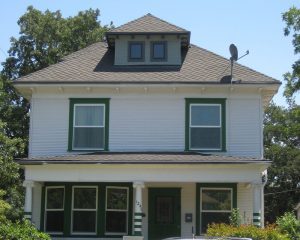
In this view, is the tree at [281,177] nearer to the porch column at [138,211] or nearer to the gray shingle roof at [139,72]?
the gray shingle roof at [139,72]

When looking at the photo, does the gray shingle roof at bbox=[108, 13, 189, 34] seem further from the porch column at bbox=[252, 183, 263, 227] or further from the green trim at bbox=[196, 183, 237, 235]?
the porch column at bbox=[252, 183, 263, 227]

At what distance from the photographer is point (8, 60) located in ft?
132

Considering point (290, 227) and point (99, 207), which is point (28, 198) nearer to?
point (99, 207)

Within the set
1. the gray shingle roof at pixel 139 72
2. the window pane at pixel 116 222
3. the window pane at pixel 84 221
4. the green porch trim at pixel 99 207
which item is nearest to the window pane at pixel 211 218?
the green porch trim at pixel 99 207

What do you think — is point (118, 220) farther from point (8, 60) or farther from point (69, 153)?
point (8, 60)

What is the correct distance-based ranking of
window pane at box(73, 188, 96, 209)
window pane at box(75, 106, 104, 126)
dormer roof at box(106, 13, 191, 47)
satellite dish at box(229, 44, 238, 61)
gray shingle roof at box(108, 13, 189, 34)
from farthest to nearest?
gray shingle roof at box(108, 13, 189, 34)
dormer roof at box(106, 13, 191, 47)
satellite dish at box(229, 44, 238, 61)
window pane at box(75, 106, 104, 126)
window pane at box(73, 188, 96, 209)

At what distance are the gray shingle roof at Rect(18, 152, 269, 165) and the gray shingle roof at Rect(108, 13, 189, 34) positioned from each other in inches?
211

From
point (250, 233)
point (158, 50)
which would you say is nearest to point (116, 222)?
point (250, 233)

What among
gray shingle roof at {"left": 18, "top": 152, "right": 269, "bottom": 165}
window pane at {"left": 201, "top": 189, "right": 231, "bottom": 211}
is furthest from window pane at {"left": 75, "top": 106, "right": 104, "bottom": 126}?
window pane at {"left": 201, "top": 189, "right": 231, "bottom": 211}

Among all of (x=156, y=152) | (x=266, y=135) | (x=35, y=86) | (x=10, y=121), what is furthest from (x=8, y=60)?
(x=266, y=135)

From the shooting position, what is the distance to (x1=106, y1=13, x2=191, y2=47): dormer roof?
23859 millimetres

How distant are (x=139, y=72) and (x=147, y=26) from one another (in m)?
2.48

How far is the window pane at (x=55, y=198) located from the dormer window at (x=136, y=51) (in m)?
6.10

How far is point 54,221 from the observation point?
71.3ft
